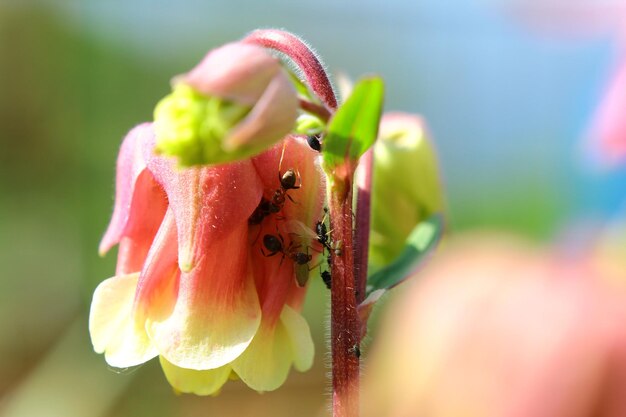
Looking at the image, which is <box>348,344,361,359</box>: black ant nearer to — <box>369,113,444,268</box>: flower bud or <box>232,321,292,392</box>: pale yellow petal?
<box>232,321,292,392</box>: pale yellow petal

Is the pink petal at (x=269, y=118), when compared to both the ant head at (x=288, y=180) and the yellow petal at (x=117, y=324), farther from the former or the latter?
the yellow petal at (x=117, y=324)

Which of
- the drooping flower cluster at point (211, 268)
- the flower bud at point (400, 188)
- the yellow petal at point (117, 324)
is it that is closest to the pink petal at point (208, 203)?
the drooping flower cluster at point (211, 268)

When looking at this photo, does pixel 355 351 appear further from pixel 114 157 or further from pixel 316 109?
pixel 114 157

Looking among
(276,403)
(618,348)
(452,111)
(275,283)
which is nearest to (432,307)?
(618,348)

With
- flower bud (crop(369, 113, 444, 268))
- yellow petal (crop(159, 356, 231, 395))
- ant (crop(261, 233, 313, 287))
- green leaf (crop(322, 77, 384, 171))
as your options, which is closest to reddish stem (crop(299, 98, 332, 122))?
green leaf (crop(322, 77, 384, 171))

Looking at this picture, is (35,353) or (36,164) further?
(36,164)

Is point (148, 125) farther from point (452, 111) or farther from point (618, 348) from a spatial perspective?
point (452, 111)
